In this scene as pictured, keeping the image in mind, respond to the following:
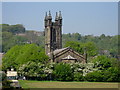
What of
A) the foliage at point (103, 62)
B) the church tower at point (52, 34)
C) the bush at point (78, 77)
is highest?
the church tower at point (52, 34)

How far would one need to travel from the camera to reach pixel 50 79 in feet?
176

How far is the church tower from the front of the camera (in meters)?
73.9

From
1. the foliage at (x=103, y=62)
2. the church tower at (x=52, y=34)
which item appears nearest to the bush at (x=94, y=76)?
the foliage at (x=103, y=62)

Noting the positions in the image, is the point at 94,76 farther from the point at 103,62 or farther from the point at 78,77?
the point at 103,62

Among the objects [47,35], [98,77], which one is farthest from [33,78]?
[47,35]

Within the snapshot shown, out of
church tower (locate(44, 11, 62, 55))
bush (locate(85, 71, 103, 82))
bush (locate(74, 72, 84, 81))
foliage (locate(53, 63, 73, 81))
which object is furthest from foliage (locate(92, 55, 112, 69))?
church tower (locate(44, 11, 62, 55))

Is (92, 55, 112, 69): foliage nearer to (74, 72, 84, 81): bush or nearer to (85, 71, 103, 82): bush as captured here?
(85, 71, 103, 82): bush

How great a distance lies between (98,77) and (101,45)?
113 m

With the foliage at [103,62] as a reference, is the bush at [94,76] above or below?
below

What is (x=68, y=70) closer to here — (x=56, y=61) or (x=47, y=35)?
(x=56, y=61)

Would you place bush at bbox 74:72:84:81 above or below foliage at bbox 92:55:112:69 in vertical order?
below

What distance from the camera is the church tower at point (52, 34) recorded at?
243 ft

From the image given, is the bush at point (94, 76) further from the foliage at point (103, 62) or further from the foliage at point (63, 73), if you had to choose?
the foliage at point (103, 62)

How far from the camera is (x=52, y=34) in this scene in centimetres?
7494
